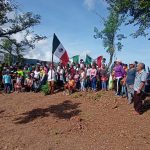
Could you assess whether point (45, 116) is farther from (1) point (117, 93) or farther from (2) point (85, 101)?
(1) point (117, 93)

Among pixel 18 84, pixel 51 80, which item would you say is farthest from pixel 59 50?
pixel 18 84

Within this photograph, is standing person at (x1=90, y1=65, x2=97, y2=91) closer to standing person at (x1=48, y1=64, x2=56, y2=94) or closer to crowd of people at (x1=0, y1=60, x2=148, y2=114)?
crowd of people at (x1=0, y1=60, x2=148, y2=114)

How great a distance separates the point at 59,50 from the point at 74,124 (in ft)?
23.5

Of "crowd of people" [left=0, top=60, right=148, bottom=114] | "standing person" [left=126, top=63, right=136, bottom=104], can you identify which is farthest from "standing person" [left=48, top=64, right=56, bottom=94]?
"standing person" [left=126, top=63, right=136, bottom=104]

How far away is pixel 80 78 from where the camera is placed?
21.2m

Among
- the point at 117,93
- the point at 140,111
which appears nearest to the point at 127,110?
the point at 140,111

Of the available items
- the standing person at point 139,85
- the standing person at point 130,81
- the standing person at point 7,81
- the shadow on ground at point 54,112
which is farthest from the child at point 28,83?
the standing person at point 139,85

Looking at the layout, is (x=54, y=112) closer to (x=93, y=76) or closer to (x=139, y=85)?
(x=93, y=76)

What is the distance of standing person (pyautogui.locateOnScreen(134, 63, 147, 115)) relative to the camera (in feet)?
49.6

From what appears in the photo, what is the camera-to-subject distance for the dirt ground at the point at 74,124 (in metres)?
12.7

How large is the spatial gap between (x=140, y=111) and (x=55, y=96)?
636 centimetres

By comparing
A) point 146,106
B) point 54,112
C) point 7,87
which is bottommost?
point 54,112

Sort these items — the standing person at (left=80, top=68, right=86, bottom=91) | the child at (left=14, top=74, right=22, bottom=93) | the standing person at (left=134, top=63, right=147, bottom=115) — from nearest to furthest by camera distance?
the standing person at (left=134, top=63, right=147, bottom=115) → the standing person at (left=80, top=68, right=86, bottom=91) → the child at (left=14, top=74, right=22, bottom=93)

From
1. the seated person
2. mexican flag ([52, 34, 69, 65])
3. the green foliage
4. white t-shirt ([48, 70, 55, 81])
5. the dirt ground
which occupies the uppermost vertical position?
mexican flag ([52, 34, 69, 65])
